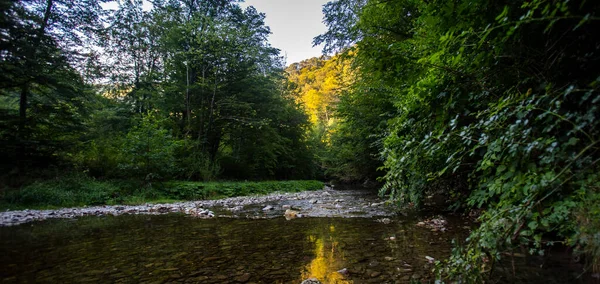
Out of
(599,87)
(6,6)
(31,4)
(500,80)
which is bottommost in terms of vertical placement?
(599,87)

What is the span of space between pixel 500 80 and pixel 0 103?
66.0 ft

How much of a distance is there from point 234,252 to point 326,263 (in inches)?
53.2

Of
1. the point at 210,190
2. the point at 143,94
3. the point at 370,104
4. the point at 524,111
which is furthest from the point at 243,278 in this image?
the point at 143,94

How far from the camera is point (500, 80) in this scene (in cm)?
224

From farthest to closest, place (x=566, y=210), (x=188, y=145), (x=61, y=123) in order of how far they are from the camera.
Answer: (x=188, y=145) < (x=61, y=123) < (x=566, y=210)

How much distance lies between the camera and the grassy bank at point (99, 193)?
8289 millimetres

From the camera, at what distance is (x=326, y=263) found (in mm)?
3193

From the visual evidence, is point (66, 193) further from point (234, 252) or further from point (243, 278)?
point (243, 278)

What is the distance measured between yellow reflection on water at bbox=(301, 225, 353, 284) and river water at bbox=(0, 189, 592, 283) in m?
0.01

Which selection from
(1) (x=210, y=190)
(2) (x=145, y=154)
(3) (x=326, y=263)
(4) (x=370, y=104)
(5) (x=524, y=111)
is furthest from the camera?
(1) (x=210, y=190)

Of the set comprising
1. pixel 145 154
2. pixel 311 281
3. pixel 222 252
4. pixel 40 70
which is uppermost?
pixel 40 70

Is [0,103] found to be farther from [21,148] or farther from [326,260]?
[326,260]

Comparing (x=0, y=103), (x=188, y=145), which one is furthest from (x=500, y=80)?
(x=0, y=103)

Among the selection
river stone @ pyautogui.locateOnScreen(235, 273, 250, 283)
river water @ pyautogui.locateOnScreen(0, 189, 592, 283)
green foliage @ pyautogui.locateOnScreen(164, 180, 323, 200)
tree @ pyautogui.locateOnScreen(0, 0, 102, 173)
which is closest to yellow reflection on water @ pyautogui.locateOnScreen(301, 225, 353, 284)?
river water @ pyautogui.locateOnScreen(0, 189, 592, 283)
